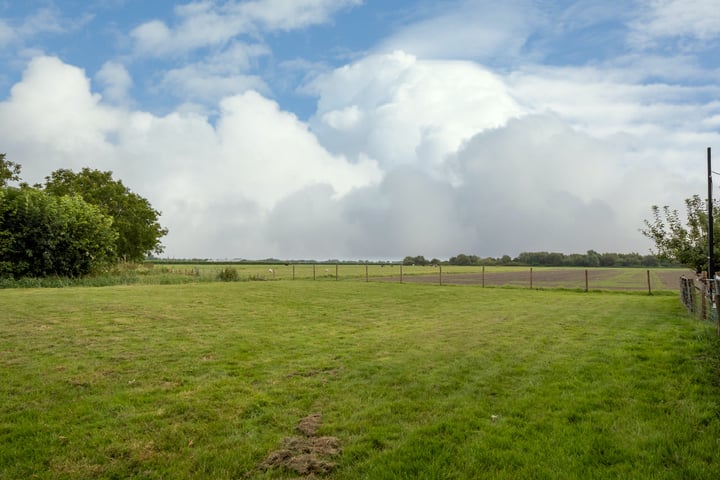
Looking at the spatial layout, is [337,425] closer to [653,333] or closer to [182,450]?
[182,450]

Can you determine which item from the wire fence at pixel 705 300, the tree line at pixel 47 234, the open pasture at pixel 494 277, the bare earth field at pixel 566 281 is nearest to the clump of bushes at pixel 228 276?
the open pasture at pixel 494 277

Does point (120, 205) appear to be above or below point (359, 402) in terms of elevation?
above

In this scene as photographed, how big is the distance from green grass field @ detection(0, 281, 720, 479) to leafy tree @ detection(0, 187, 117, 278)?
76.8 ft

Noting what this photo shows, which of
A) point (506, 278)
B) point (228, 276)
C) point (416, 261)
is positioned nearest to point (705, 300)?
point (228, 276)

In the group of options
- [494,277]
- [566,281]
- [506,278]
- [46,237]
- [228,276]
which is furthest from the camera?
[494,277]

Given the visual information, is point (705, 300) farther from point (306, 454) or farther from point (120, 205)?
point (120, 205)

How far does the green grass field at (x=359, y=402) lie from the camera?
14.2ft

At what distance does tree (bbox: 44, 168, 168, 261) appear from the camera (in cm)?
5003

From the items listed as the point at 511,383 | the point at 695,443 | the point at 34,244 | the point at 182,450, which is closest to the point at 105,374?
the point at 182,450

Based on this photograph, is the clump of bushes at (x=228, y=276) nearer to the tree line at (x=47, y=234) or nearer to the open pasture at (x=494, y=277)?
the open pasture at (x=494, y=277)

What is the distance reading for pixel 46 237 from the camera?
3200 centimetres

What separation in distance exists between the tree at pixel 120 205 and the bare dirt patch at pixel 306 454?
51989mm

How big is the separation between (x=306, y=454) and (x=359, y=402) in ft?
5.60

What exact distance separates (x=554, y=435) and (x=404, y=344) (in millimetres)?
5640
